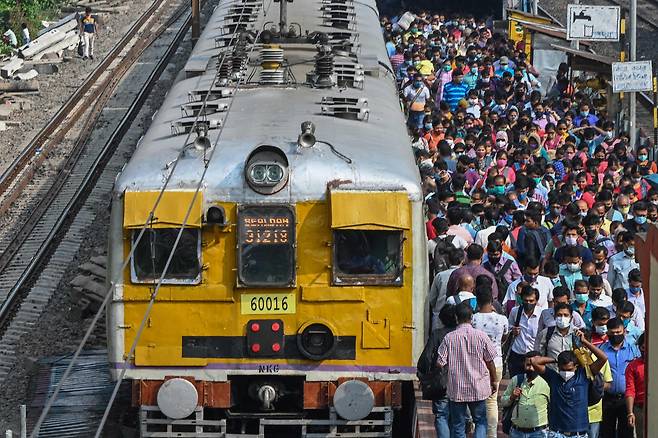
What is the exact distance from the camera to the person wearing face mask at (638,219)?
1415cm

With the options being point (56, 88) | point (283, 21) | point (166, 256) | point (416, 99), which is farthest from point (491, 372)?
point (56, 88)

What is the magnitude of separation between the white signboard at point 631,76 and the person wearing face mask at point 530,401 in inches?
443

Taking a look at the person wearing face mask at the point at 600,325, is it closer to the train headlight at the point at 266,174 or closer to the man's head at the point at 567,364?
the man's head at the point at 567,364

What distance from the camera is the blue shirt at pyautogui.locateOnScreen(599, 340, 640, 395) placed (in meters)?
10.7

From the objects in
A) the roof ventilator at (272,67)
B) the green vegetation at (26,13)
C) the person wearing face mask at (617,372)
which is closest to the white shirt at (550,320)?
the person wearing face mask at (617,372)

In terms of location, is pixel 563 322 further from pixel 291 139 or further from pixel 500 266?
pixel 291 139

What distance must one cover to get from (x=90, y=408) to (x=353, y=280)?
3160mm

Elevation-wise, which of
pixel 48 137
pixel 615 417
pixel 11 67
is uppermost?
pixel 11 67

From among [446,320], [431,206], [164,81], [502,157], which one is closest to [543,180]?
[502,157]

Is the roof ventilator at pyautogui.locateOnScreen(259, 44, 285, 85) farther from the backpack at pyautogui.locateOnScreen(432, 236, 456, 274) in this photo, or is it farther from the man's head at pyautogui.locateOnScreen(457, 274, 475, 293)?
the man's head at pyautogui.locateOnScreen(457, 274, 475, 293)

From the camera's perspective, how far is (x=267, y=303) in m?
11.3

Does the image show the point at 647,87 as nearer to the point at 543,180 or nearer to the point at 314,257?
the point at 543,180

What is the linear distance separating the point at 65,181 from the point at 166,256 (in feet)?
36.8

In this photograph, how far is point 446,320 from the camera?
1069 cm
